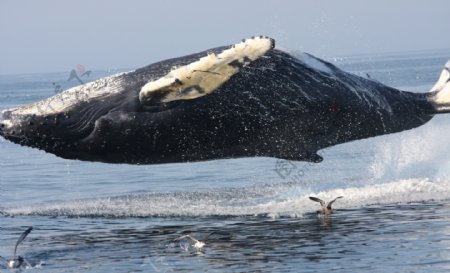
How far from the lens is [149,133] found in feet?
60.8

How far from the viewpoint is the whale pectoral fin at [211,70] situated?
1752cm

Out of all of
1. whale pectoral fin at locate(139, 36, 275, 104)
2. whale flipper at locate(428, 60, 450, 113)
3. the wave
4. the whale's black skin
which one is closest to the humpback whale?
the whale's black skin

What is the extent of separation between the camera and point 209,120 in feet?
61.0

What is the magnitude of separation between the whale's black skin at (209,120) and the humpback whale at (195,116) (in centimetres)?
2

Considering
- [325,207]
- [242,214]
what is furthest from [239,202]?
[325,207]

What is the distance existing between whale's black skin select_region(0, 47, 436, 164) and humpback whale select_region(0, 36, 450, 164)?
0.02m

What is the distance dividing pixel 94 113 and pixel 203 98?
2.07 metres

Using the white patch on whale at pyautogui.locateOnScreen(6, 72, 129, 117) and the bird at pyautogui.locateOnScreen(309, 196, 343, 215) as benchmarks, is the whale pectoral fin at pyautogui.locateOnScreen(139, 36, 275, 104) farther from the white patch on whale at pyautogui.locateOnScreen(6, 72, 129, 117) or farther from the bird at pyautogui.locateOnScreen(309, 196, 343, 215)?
the bird at pyautogui.locateOnScreen(309, 196, 343, 215)

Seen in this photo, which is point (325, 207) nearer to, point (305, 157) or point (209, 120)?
point (305, 157)

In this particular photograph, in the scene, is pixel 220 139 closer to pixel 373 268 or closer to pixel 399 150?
pixel 373 268

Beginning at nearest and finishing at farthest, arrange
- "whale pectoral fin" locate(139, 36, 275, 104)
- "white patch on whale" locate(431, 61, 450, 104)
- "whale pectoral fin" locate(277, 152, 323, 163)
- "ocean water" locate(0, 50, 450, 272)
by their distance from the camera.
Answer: "ocean water" locate(0, 50, 450, 272) → "whale pectoral fin" locate(139, 36, 275, 104) → "whale pectoral fin" locate(277, 152, 323, 163) → "white patch on whale" locate(431, 61, 450, 104)

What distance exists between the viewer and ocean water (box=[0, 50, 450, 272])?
15.1m

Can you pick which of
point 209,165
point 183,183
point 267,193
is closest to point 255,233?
point 267,193

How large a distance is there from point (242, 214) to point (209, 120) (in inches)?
90.9
